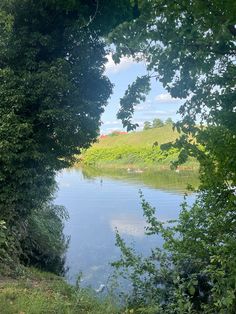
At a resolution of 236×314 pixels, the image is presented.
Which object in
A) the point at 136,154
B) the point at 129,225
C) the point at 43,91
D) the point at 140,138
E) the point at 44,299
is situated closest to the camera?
the point at 44,299

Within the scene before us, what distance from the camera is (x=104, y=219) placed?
20219 millimetres

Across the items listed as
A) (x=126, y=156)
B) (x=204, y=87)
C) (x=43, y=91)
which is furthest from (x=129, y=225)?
(x=126, y=156)

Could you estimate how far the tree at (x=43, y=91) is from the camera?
9.69 meters

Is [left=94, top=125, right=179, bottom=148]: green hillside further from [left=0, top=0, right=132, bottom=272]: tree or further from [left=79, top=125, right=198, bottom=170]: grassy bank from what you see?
[left=0, top=0, right=132, bottom=272]: tree

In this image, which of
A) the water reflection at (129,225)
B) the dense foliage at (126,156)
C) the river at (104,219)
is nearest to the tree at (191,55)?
the river at (104,219)

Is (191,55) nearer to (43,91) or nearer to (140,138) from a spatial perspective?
(43,91)

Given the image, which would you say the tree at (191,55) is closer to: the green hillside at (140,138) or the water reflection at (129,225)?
the water reflection at (129,225)

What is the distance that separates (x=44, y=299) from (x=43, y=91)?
16.7 ft

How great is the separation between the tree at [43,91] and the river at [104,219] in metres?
2.59

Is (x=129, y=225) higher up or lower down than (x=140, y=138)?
lower down

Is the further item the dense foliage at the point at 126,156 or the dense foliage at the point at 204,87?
the dense foliage at the point at 126,156

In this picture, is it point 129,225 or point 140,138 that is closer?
point 129,225

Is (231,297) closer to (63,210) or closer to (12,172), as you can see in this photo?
(12,172)

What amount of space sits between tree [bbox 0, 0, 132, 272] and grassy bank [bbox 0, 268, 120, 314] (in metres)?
2.28
